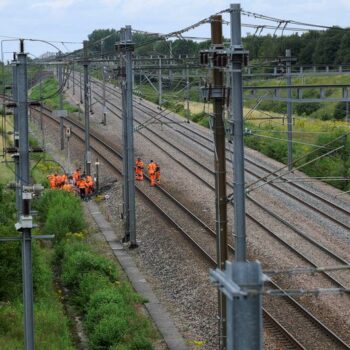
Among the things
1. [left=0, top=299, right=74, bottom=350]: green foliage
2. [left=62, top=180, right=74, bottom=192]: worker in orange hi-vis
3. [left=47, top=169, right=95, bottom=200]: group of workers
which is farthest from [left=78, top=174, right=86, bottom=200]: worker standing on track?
[left=0, top=299, right=74, bottom=350]: green foliage

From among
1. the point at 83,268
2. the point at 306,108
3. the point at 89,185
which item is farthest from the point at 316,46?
the point at 83,268

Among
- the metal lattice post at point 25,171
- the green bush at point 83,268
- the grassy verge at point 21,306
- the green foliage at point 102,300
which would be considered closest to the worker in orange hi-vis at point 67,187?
the green foliage at point 102,300

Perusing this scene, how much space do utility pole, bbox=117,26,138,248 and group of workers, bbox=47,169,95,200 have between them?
19.7ft

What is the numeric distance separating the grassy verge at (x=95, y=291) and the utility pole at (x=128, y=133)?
4.51 ft

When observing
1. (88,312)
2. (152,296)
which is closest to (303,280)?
(152,296)

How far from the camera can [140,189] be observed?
1189 inches

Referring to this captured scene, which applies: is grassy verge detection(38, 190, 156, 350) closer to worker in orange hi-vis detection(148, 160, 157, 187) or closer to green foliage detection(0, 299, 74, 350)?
green foliage detection(0, 299, 74, 350)

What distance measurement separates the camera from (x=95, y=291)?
1706 cm

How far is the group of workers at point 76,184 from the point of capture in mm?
29688

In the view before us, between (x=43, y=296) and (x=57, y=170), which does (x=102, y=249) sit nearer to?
(x=43, y=296)

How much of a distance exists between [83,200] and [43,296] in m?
12.8

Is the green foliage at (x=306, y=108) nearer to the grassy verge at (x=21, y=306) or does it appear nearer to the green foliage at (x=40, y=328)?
the grassy verge at (x=21, y=306)

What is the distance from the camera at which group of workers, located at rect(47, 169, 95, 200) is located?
2969cm

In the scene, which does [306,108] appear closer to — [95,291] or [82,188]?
[82,188]
